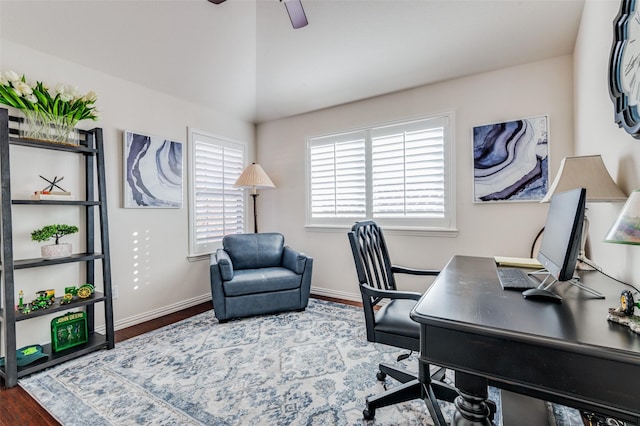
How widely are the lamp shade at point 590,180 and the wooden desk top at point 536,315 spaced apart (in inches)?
15.8

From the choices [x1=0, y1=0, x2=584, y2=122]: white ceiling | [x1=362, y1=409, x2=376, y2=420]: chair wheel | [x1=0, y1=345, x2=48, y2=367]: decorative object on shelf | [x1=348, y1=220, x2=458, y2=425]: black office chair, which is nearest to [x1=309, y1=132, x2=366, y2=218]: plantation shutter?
[x1=0, y1=0, x2=584, y2=122]: white ceiling

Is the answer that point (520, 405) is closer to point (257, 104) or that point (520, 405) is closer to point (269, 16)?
point (269, 16)

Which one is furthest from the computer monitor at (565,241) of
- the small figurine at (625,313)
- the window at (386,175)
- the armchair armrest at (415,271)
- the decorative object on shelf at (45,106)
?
the decorative object on shelf at (45,106)

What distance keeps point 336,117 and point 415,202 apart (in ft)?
5.02

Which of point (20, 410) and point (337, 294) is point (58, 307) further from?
point (337, 294)

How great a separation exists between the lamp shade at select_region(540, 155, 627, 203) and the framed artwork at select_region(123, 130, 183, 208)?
346 centimetres

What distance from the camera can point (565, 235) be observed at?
3.57ft

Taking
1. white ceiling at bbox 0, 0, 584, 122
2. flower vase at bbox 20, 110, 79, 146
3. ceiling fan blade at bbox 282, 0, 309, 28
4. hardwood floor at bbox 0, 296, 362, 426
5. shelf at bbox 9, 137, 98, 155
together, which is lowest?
hardwood floor at bbox 0, 296, 362, 426

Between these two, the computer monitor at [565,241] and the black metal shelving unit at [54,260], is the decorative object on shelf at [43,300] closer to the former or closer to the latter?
the black metal shelving unit at [54,260]

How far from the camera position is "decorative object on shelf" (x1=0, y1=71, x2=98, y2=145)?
204cm

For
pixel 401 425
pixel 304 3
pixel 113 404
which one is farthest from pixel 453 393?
pixel 304 3

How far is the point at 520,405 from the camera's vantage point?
1603 mm

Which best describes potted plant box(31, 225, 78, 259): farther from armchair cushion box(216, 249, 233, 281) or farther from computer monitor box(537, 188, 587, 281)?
computer monitor box(537, 188, 587, 281)

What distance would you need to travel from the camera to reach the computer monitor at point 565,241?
3.32 ft
